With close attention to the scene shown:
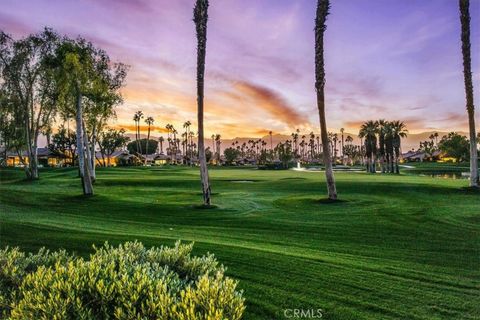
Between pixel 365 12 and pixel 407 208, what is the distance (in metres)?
13.6

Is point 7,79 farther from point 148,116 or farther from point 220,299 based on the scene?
point 148,116

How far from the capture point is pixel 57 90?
130 ft

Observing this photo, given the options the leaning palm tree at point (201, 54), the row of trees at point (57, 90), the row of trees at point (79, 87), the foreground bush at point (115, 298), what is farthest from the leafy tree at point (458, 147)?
the foreground bush at point (115, 298)

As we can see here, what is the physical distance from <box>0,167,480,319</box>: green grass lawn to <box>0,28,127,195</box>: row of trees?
376 inches

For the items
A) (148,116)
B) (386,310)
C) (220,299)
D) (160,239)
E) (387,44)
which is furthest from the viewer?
(148,116)

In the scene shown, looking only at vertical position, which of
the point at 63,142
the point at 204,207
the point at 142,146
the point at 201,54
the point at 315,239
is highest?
the point at 142,146

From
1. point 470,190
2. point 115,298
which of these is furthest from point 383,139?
point 115,298

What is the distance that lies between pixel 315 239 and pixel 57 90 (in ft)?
116

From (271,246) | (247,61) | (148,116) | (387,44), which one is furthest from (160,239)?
(148,116)

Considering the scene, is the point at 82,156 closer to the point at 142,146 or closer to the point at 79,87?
the point at 79,87

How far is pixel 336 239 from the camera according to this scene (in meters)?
14.7

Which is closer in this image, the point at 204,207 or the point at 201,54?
the point at 204,207

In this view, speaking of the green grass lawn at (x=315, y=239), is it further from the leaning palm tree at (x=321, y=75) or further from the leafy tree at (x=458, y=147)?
the leafy tree at (x=458, y=147)

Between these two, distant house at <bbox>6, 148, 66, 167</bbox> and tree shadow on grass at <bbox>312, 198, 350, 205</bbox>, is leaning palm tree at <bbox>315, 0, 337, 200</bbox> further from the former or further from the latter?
distant house at <bbox>6, 148, 66, 167</bbox>
